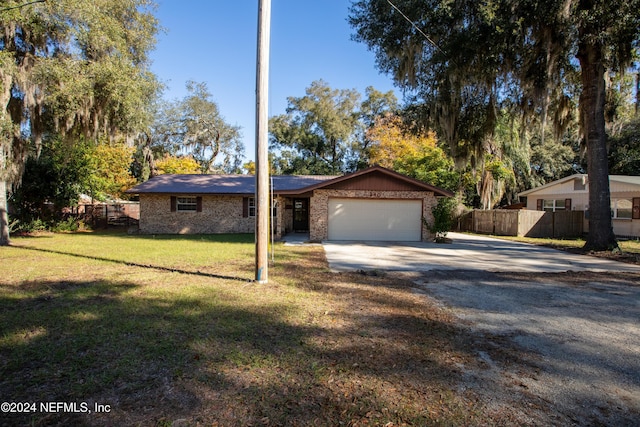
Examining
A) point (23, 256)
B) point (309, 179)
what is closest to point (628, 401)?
point (23, 256)

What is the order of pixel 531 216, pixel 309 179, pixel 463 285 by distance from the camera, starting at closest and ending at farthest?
pixel 463 285, pixel 531 216, pixel 309 179

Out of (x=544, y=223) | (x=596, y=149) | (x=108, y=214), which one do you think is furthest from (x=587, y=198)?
(x=108, y=214)

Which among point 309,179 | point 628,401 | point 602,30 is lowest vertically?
point 628,401

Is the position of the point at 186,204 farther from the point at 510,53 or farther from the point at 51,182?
the point at 510,53

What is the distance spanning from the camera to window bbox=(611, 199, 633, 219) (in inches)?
711

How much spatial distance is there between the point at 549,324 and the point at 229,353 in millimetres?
4336

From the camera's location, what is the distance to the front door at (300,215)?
20.3m

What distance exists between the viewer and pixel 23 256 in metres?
9.50

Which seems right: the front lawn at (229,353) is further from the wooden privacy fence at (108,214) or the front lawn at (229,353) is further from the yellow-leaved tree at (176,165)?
the yellow-leaved tree at (176,165)

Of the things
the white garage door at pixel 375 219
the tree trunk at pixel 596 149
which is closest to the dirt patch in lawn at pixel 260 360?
the white garage door at pixel 375 219

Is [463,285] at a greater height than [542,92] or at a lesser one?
lesser

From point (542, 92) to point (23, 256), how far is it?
16.9m

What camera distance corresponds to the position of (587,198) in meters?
19.9

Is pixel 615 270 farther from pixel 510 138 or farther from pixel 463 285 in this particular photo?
pixel 510 138
